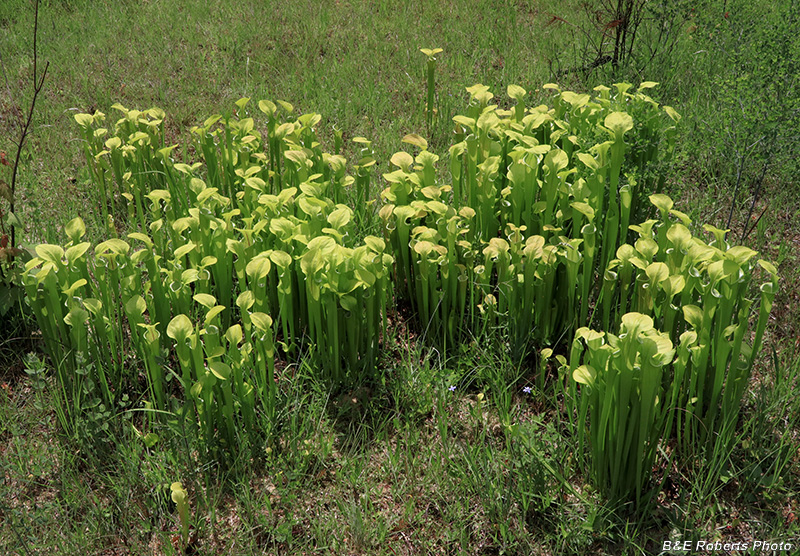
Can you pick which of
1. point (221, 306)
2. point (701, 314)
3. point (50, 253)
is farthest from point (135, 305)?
point (701, 314)

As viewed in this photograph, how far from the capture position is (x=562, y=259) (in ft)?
7.91

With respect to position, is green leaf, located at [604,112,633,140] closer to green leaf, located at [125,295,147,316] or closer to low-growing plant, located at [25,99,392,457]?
low-growing plant, located at [25,99,392,457]

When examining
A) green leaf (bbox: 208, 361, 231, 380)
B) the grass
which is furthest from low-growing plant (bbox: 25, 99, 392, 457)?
the grass

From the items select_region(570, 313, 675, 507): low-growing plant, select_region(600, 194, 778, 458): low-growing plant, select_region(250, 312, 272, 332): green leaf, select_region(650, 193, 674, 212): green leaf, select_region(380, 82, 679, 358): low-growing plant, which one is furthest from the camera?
select_region(380, 82, 679, 358): low-growing plant

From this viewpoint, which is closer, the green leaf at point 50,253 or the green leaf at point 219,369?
the green leaf at point 219,369

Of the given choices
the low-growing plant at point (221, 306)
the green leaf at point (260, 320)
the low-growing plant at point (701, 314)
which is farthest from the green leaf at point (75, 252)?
the low-growing plant at point (701, 314)

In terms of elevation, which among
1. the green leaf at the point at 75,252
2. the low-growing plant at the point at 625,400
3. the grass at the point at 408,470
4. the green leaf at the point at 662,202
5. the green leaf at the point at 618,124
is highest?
the green leaf at the point at 618,124

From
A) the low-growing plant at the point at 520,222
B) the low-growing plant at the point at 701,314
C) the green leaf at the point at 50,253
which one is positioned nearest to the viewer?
Result: the low-growing plant at the point at 701,314

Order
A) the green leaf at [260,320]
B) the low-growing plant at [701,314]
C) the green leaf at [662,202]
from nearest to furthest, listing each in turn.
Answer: the low-growing plant at [701,314] < the green leaf at [260,320] < the green leaf at [662,202]

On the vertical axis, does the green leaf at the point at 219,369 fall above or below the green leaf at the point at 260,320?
below

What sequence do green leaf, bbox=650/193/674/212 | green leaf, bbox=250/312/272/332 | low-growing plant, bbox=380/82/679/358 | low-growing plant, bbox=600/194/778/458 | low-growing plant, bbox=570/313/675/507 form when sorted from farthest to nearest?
low-growing plant, bbox=380/82/679/358
green leaf, bbox=650/193/674/212
green leaf, bbox=250/312/272/332
low-growing plant, bbox=600/194/778/458
low-growing plant, bbox=570/313/675/507

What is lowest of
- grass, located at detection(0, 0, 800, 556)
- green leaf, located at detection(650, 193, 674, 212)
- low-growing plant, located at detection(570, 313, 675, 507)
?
grass, located at detection(0, 0, 800, 556)

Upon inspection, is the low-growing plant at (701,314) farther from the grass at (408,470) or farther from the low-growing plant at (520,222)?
the low-growing plant at (520,222)

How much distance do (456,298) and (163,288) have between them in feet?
3.75
